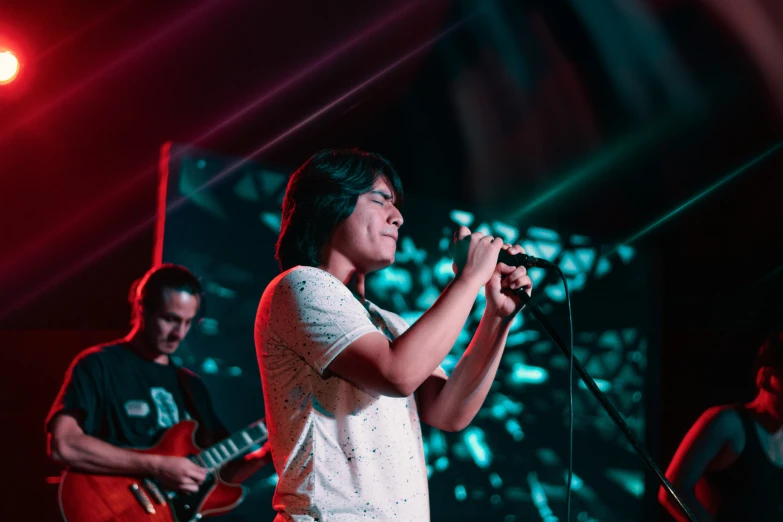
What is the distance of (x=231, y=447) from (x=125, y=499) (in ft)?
1.38

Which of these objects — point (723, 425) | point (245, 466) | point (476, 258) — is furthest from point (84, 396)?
point (723, 425)

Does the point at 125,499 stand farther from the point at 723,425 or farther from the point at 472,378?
the point at 723,425

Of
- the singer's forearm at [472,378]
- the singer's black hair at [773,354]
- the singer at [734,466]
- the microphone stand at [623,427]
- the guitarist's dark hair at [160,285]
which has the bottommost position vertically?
the singer at [734,466]

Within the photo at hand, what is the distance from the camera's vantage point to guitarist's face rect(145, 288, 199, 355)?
8.19 feet

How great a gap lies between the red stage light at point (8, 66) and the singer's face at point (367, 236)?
238cm

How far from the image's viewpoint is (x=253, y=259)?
2887 mm

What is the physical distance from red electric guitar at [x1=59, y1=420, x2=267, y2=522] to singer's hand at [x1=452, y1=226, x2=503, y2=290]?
1648 mm

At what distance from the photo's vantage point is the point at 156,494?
2.26m

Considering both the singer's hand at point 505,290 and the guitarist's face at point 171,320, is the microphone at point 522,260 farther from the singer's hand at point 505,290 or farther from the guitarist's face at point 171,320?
the guitarist's face at point 171,320

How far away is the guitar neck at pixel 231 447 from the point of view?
2.41 m

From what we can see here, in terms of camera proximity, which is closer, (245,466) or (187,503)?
(187,503)

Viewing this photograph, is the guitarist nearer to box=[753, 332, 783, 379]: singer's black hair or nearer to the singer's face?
the singer's face

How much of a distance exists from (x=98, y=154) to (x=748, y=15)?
10.1 feet

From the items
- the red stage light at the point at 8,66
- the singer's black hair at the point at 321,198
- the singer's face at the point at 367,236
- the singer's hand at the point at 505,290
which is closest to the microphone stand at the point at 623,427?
the singer's hand at the point at 505,290
